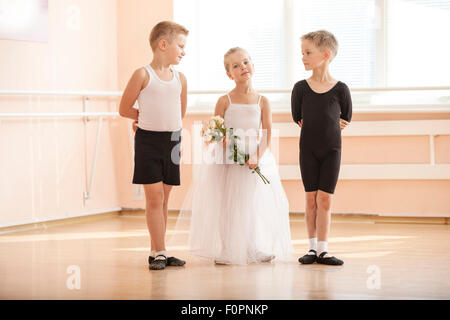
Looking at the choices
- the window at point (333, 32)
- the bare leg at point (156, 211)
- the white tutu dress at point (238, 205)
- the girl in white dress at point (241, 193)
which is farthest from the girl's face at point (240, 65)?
the window at point (333, 32)

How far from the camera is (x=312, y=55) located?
3436 millimetres

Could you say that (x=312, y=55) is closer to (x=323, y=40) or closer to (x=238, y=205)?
(x=323, y=40)

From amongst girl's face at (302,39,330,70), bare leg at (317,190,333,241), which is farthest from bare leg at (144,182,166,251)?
girl's face at (302,39,330,70)

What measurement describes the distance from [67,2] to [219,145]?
2.29m

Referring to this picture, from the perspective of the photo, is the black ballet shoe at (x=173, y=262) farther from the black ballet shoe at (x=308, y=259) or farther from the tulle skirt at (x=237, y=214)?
the black ballet shoe at (x=308, y=259)

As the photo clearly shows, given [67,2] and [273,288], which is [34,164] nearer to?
[67,2]

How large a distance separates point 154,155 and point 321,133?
85 centimetres

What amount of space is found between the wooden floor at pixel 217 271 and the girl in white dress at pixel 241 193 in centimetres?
12

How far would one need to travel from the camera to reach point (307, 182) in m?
3.48

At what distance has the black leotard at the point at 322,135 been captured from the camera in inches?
134

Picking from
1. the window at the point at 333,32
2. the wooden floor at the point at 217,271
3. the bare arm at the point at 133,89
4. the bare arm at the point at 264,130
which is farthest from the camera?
the window at the point at 333,32

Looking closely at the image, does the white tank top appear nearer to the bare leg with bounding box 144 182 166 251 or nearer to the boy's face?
the boy's face

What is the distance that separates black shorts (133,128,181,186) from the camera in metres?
3.27

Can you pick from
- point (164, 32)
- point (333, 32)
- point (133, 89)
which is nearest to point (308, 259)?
point (133, 89)
